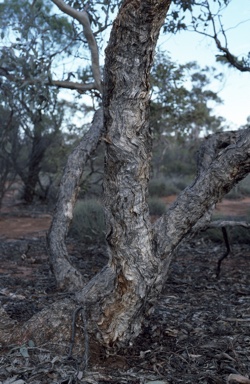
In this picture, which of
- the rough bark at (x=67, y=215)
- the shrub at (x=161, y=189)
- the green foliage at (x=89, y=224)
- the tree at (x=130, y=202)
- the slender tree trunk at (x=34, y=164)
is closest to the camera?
the tree at (x=130, y=202)

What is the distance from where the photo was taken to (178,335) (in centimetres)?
434

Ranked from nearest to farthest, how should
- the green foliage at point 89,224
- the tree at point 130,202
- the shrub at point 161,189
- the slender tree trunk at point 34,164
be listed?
1. the tree at point 130,202
2. the green foliage at point 89,224
3. the slender tree trunk at point 34,164
4. the shrub at point 161,189

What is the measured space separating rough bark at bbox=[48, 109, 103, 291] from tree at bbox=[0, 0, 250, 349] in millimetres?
1509

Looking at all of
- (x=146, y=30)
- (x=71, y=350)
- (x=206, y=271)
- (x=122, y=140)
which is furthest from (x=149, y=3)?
(x=206, y=271)

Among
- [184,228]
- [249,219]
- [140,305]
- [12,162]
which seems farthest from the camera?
[12,162]

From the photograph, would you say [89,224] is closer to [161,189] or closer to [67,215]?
[67,215]

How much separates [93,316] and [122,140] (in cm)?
119

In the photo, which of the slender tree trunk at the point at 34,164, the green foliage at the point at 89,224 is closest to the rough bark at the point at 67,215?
the green foliage at the point at 89,224

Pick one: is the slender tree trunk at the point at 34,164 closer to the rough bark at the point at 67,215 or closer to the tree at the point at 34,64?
the tree at the point at 34,64

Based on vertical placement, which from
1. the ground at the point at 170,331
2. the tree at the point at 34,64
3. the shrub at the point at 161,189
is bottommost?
the ground at the point at 170,331

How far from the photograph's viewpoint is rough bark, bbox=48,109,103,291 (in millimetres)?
5617

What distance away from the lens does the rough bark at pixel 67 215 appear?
562 cm

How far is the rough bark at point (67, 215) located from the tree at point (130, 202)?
151 cm

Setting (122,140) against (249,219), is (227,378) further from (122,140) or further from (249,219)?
(249,219)
